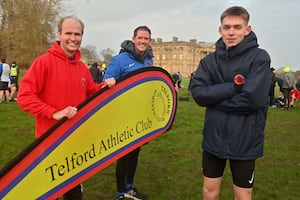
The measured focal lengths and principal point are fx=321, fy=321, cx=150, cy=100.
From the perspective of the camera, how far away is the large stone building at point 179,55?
127438 millimetres

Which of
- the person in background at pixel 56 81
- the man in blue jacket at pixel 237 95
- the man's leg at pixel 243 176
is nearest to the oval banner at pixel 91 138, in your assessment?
the person in background at pixel 56 81

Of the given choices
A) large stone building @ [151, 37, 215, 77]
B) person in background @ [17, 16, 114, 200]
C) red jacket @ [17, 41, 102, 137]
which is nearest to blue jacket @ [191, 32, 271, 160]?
person in background @ [17, 16, 114, 200]

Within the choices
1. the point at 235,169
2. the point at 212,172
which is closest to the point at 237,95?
the point at 235,169

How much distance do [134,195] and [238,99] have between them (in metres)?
2.40

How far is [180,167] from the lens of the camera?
19.5ft

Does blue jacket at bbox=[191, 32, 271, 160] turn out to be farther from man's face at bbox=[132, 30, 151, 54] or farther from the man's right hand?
man's face at bbox=[132, 30, 151, 54]

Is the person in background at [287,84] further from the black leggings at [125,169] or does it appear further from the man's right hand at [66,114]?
the man's right hand at [66,114]

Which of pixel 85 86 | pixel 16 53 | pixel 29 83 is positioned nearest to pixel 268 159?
pixel 85 86

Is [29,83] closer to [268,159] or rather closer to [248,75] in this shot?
[248,75]

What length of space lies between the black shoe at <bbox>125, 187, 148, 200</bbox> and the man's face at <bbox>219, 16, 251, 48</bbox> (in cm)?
258

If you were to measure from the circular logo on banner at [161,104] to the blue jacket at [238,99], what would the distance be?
3.42 ft

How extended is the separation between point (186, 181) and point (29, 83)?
332cm

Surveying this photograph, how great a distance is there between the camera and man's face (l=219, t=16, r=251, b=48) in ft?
8.86

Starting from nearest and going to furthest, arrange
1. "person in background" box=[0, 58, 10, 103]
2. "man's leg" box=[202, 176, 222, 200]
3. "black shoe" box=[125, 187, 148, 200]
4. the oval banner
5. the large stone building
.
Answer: the oval banner → "man's leg" box=[202, 176, 222, 200] → "black shoe" box=[125, 187, 148, 200] → "person in background" box=[0, 58, 10, 103] → the large stone building
